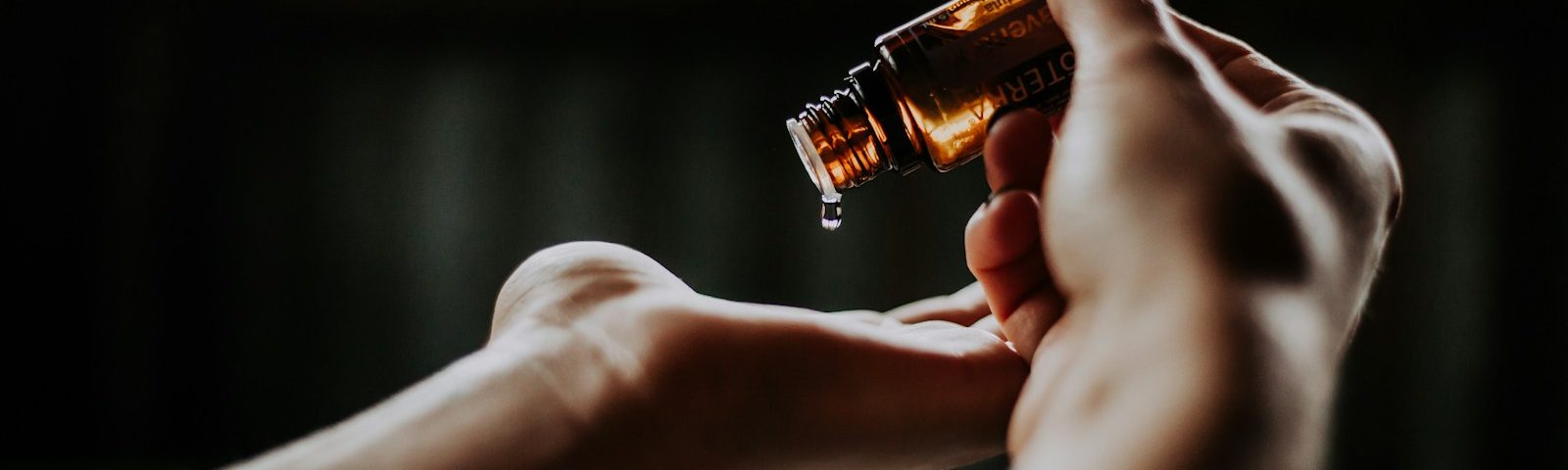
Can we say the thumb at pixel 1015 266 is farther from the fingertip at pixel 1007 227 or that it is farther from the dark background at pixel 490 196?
the dark background at pixel 490 196

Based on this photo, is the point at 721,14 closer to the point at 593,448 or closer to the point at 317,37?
the point at 317,37

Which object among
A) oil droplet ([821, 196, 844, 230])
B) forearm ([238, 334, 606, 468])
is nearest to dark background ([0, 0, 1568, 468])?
oil droplet ([821, 196, 844, 230])

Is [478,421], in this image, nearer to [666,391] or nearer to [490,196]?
[666,391]

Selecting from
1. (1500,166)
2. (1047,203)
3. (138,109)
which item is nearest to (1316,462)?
(1047,203)

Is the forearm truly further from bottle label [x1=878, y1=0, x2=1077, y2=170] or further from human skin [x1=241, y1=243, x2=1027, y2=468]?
bottle label [x1=878, y1=0, x2=1077, y2=170]

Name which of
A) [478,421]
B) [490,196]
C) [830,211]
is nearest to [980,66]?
[830,211]

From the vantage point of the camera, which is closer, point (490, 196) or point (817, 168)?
point (817, 168)
